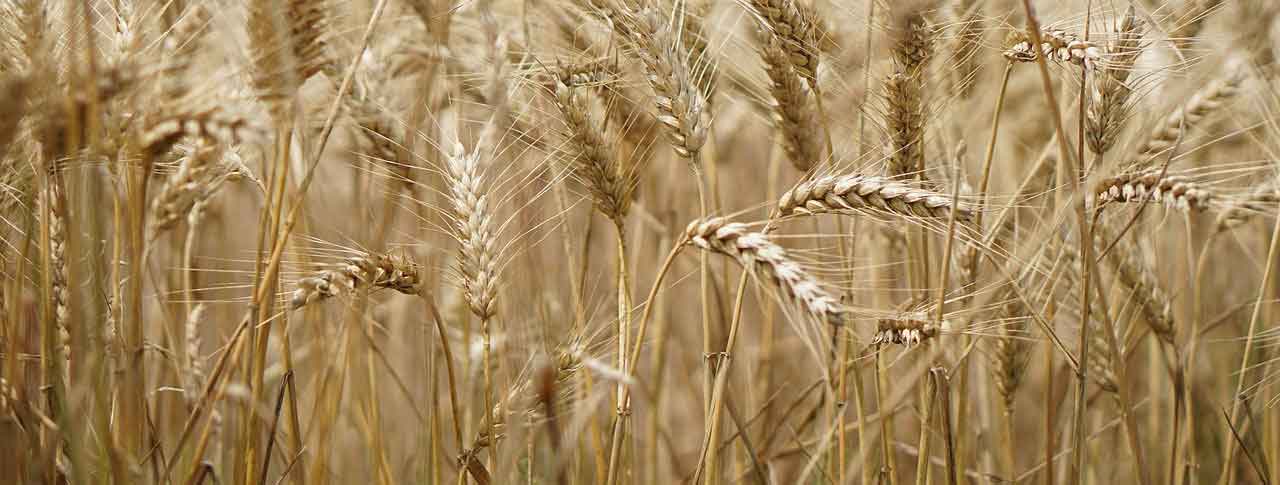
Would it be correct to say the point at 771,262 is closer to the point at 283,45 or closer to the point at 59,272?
the point at 283,45

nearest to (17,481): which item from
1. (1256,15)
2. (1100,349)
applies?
(1100,349)

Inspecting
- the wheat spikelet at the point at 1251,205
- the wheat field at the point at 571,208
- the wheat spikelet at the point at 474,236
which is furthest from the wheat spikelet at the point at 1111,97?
the wheat spikelet at the point at 474,236

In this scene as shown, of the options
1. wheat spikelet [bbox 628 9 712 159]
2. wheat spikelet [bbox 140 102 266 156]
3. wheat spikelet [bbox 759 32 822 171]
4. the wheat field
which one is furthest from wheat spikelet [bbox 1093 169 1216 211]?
wheat spikelet [bbox 140 102 266 156]

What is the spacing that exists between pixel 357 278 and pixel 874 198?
0.63 m

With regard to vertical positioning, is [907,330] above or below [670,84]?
below

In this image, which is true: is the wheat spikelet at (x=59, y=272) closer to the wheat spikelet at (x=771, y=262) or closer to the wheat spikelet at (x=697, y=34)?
the wheat spikelet at (x=771, y=262)

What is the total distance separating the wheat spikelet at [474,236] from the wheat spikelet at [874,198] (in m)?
0.40

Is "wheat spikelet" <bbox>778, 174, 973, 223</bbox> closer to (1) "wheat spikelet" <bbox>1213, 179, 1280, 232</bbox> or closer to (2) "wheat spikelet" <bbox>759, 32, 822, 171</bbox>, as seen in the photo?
(2) "wheat spikelet" <bbox>759, 32, 822, 171</bbox>

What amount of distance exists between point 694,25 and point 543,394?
98 centimetres

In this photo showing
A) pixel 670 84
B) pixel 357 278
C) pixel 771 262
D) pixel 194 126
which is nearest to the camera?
pixel 194 126

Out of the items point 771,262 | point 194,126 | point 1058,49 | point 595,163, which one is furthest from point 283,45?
point 1058,49

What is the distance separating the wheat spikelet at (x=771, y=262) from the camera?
2.70 feet

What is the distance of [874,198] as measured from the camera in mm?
979

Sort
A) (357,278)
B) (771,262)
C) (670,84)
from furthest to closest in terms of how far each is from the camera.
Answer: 1. (670,84)
2. (357,278)
3. (771,262)
